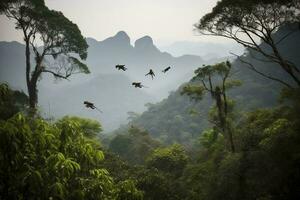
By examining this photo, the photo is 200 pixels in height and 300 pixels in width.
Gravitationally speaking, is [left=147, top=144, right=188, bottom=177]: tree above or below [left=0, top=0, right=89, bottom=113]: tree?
below

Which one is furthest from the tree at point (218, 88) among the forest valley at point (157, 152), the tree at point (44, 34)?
the tree at point (44, 34)

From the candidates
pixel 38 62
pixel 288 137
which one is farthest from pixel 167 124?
pixel 288 137

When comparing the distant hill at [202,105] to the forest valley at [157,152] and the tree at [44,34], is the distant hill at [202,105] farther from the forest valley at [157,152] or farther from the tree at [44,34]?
the tree at [44,34]

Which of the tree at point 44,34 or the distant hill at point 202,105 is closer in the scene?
the tree at point 44,34

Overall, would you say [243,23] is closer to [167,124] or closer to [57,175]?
[57,175]

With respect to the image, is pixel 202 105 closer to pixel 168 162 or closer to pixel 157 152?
pixel 157 152

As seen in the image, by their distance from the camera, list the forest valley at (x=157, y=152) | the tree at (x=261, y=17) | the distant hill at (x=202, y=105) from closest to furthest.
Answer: the forest valley at (x=157, y=152), the tree at (x=261, y=17), the distant hill at (x=202, y=105)

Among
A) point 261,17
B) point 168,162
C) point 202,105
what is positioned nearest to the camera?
point 261,17

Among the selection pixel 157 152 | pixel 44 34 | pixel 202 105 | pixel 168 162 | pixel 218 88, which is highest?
pixel 202 105

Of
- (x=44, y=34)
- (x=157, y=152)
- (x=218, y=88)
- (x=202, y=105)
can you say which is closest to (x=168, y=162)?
(x=157, y=152)

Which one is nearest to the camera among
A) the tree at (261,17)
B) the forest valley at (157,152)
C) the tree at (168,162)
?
the forest valley at (157,152)

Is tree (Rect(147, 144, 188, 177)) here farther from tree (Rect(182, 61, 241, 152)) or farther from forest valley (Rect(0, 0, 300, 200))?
tree (Rect(182, 61, 241, 152))

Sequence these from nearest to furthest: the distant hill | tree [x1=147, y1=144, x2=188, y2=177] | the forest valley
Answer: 1. the forest valley
2. tree [x1=147, y1=144, x2=188, y2=177]
3. the distant hill

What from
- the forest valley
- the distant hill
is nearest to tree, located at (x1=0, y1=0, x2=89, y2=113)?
the forest valley
